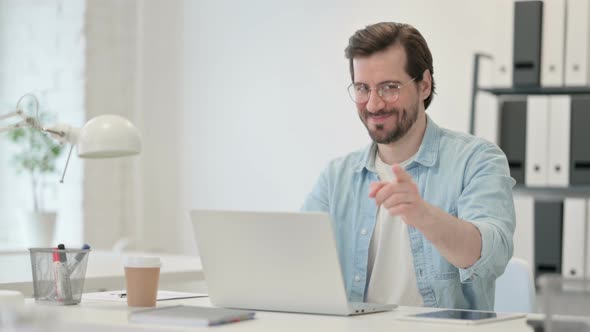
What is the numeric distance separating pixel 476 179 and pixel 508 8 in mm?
1419

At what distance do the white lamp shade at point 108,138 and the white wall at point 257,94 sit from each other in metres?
2.16

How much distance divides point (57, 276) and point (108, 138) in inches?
10.7

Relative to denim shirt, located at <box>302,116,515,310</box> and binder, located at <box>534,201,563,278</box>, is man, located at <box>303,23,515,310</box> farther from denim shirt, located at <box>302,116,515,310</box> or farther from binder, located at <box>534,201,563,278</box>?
binder, located at <box>534,201,563,278</box>

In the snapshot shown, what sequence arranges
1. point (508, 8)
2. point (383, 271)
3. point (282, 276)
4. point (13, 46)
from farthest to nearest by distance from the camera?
point (13, 46)
point (508, 8)
point (383, 271)
point (282, 276)

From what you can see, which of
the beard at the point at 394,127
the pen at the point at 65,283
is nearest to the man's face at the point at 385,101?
the beard at the point at 394,127

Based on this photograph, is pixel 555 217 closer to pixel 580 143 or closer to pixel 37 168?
pixel 580 143

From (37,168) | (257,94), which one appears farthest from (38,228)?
(257,94)

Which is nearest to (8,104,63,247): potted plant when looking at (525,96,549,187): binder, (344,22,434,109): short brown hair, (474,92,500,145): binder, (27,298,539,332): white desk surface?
(474,92,500,145): binder

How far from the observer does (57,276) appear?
166 centimetres

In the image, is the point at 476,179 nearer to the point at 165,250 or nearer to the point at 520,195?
the point at 520,195

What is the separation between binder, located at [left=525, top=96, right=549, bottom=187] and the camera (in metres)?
3.10

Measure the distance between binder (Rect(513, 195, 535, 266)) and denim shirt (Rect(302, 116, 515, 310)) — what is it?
1.39 meters

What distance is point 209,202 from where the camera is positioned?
4285 millimetres

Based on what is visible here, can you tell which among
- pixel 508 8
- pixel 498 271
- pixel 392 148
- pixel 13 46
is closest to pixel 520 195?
pixel 508 8
